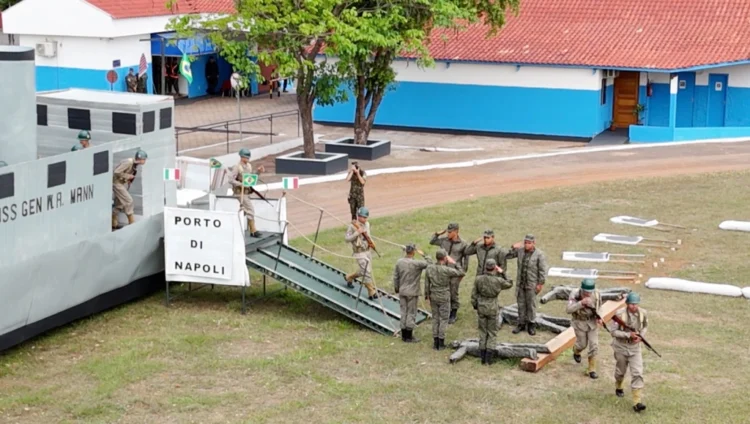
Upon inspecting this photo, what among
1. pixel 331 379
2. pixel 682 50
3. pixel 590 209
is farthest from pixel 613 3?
pixel 331 379

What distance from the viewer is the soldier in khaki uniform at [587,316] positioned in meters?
16.6

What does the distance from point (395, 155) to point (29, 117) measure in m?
20.1

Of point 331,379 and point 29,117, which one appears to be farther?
point 29,117

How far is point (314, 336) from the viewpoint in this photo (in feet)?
63.1

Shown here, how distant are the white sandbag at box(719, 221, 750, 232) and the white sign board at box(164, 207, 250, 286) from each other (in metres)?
11.4

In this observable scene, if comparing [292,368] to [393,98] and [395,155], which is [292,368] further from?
[393,98]

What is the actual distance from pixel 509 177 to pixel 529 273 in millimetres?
14712

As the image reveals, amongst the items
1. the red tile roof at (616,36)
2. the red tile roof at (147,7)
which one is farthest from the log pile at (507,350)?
the red tile roof at (147,7)

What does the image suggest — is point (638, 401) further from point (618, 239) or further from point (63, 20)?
point (63, 20)

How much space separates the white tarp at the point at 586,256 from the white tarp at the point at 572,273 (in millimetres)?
839

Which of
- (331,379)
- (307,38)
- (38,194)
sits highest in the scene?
(307,38)

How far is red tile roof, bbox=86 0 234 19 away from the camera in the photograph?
44719 millimetres

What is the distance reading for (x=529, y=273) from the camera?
738 inches

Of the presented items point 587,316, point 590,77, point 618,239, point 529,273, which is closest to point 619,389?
point 587,316
